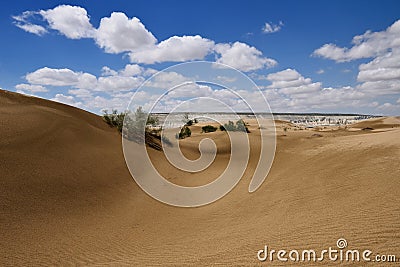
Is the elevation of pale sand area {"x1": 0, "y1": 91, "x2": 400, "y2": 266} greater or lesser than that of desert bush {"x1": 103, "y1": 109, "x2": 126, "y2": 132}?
lesser

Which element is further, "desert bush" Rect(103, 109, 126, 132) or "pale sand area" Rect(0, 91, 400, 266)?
"desert bush" Rect(103, 109, 126, 132)

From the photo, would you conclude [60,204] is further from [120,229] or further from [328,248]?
[328,248]

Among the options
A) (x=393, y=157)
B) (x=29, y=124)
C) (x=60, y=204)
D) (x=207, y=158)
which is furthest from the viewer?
(x=207, y=158)

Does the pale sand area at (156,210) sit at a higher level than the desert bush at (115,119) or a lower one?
lower

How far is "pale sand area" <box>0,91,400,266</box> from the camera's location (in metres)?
6.00

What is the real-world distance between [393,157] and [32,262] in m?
13.5

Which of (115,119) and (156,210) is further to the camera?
(115,119)

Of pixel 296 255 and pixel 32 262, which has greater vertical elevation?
pixel 296 255

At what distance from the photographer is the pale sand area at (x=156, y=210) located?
600cm

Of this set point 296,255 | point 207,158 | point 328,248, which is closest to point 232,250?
point 296,255

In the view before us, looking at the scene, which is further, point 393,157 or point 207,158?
point 207,158

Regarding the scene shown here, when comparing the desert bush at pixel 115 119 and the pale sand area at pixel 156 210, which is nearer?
the pale sand area at pixel 156 210

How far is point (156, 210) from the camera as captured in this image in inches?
397

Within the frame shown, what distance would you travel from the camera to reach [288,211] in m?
8.00
